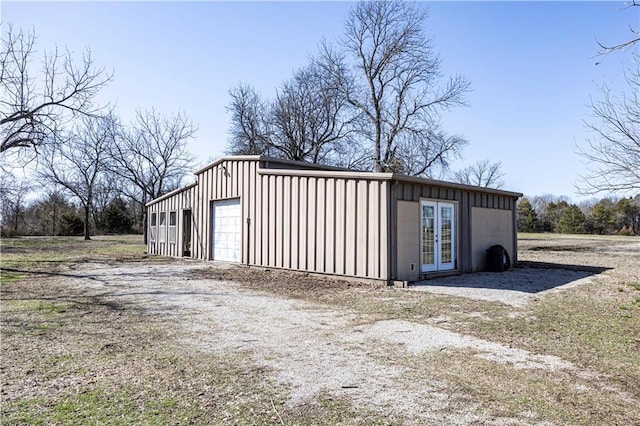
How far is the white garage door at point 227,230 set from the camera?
A: 13.7 meters

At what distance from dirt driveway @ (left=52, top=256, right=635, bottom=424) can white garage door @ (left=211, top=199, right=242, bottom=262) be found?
554cm

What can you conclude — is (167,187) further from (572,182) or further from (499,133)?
(572,182)

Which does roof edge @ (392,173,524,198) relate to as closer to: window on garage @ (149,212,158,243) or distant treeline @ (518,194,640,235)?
window on garage @ (149,212,158,243)

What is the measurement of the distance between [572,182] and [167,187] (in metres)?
28.2

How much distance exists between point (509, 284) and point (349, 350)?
6543 mm

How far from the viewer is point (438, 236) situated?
10719 mm

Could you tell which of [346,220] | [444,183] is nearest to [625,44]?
[444,183]

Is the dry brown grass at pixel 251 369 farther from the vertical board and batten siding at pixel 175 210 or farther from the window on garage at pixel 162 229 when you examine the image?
the window on garage at pixel 162 229

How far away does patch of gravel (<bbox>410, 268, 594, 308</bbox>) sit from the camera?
7899 mm

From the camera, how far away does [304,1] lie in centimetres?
1104

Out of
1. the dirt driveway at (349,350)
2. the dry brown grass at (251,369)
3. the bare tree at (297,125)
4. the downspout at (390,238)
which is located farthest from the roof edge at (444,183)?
the bare tree at (297,125)

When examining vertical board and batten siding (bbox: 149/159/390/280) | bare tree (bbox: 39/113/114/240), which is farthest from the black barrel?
bare tree (bbox: 39/113/114/240)

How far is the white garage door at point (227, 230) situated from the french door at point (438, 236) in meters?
6.07

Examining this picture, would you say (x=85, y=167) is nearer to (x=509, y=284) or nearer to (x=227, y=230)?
(x=227, y=230)
